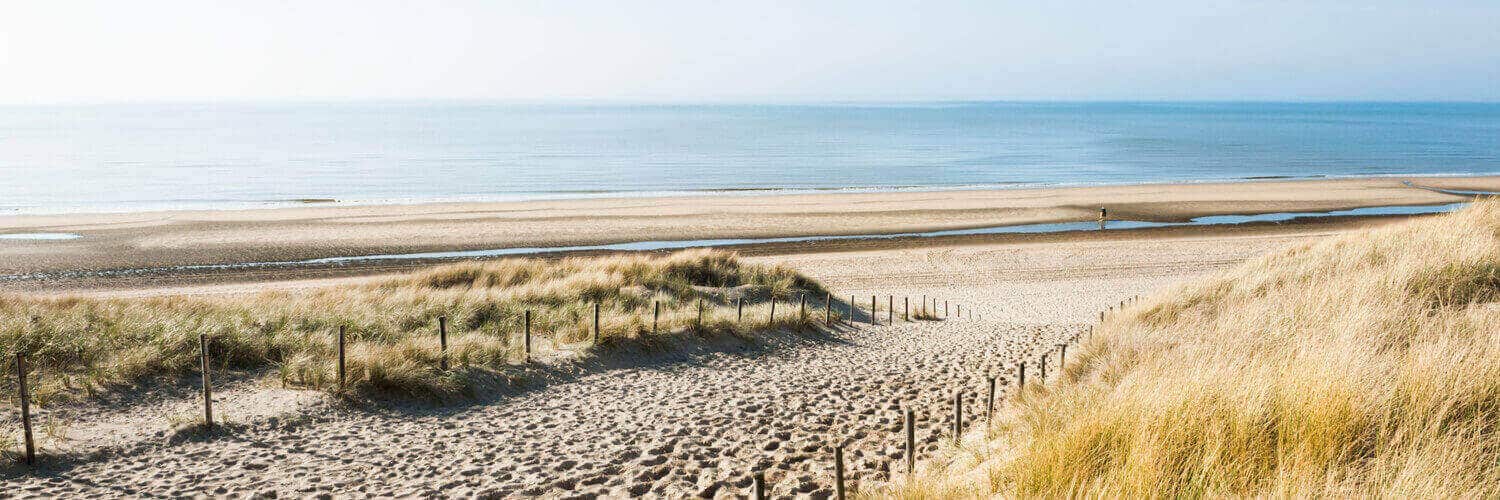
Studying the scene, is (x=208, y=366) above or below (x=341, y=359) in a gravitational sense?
above

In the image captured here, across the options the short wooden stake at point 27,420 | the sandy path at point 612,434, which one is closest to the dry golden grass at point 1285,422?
the sandy path at point 612,434

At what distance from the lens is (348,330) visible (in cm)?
1194

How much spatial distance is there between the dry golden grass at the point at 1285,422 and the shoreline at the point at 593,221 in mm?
27936

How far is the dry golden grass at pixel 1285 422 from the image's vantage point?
4469 mm

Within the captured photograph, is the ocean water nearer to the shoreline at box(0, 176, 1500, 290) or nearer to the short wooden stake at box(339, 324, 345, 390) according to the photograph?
the shoreline at box(0, 176, 1500, 290)

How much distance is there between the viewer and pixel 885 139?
384ft

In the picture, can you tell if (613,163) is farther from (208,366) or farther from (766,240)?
(208,366)

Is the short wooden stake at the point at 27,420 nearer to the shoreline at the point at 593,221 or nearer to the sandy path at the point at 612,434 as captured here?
the sandy path at the point at 612,434

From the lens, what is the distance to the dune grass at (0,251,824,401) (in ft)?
30.8

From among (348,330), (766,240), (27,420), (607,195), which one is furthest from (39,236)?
(27,420)

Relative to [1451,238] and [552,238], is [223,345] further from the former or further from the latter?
[552,238]

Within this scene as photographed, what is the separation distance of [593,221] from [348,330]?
30.4 metres

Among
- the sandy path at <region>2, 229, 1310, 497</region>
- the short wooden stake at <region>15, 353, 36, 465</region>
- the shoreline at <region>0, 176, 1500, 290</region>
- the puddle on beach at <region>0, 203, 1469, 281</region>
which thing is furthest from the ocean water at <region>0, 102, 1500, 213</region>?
the short wooden stake at <region>15, 353, 36, 465</region>

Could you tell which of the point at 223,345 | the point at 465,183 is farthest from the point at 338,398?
the point at 465,183
